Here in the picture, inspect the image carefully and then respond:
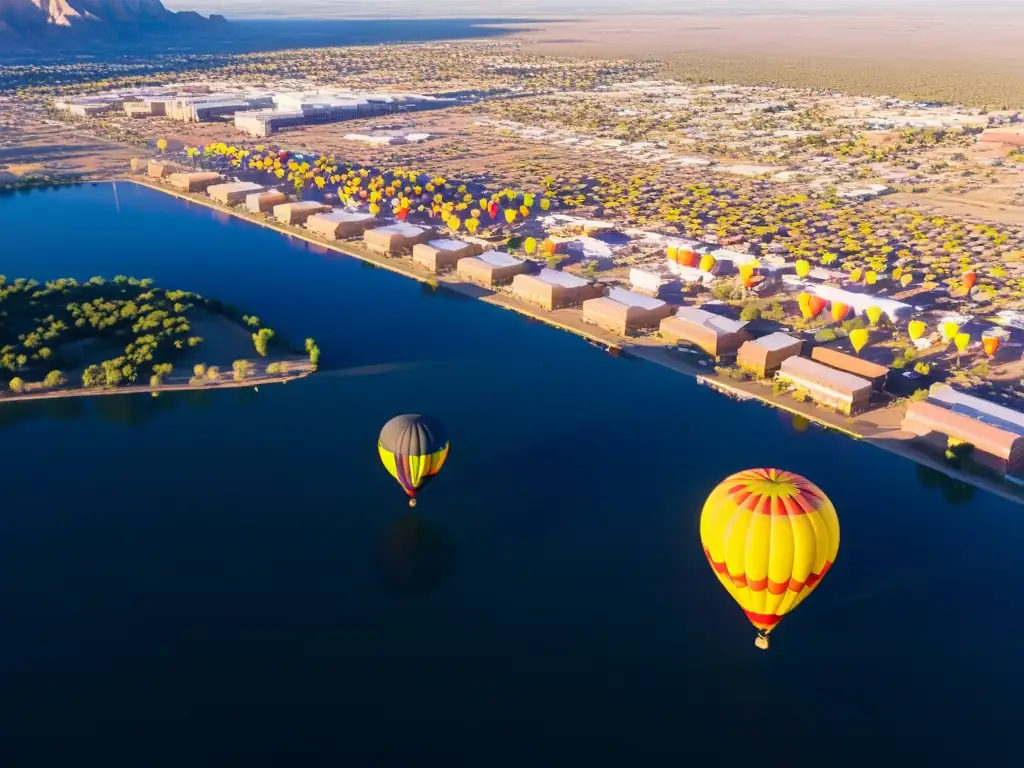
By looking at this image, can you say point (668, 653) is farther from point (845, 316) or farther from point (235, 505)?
point (845, 316)

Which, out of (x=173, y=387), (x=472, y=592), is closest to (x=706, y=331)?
(x=472, y=592)

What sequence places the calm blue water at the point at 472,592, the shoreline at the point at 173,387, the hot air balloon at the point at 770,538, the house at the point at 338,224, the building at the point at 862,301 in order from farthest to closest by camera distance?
the house at the point at 338,224 < the building at the point at 862,301 < the shoreline at the point at 173,387 < the calm blue water at the point at 472,592 < the hot air balloon at the point at 770,538

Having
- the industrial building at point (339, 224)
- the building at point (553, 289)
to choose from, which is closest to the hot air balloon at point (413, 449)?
the building at point (553, 289)

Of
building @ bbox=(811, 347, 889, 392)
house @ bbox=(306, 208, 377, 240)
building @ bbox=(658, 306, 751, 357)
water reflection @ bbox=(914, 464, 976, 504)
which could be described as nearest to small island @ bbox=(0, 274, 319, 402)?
house @ bbox=(306, 208, 377, 240)

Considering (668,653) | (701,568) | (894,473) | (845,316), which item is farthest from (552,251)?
(668,653)

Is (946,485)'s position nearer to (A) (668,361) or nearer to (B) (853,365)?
(B) (853,365)

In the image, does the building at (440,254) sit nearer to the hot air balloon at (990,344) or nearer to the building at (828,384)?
the building at (828,384)

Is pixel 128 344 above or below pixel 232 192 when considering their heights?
above
